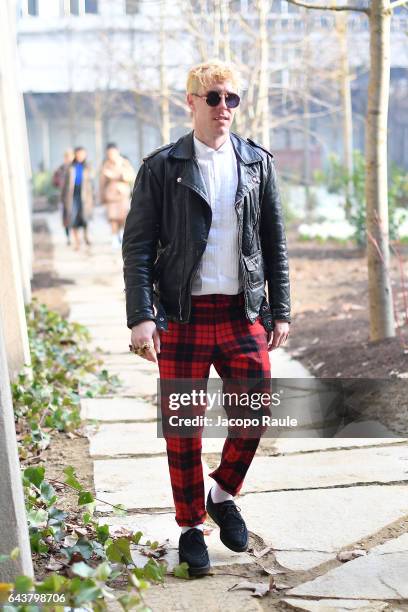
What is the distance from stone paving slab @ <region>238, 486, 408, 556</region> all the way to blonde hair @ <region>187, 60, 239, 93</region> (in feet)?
5.92

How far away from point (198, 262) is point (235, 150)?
47 cm

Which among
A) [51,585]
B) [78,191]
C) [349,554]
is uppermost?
[51,585]

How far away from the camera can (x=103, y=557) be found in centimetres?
410

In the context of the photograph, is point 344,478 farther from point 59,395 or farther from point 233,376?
point 59,395

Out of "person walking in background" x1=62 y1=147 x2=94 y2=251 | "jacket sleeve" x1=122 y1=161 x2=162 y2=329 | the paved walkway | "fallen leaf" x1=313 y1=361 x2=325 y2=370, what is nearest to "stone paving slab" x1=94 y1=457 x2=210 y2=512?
the paved walkway

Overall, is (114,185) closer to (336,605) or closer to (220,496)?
(220,496)

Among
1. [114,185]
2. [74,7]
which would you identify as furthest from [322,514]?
[74,7]

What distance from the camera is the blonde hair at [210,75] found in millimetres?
3990

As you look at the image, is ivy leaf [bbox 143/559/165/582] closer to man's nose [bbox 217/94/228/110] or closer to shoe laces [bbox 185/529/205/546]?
shoe laces [bbox 185/529/205/546]

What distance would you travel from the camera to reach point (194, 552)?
4094 millimetres

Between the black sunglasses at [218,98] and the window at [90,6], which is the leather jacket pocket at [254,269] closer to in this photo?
the black sunglasses at [218,98]

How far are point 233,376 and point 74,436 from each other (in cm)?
247

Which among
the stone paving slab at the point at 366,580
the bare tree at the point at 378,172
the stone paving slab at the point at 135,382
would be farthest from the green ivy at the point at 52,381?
the stone paving slab at the point at 366,580

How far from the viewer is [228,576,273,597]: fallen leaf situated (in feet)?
12.8
